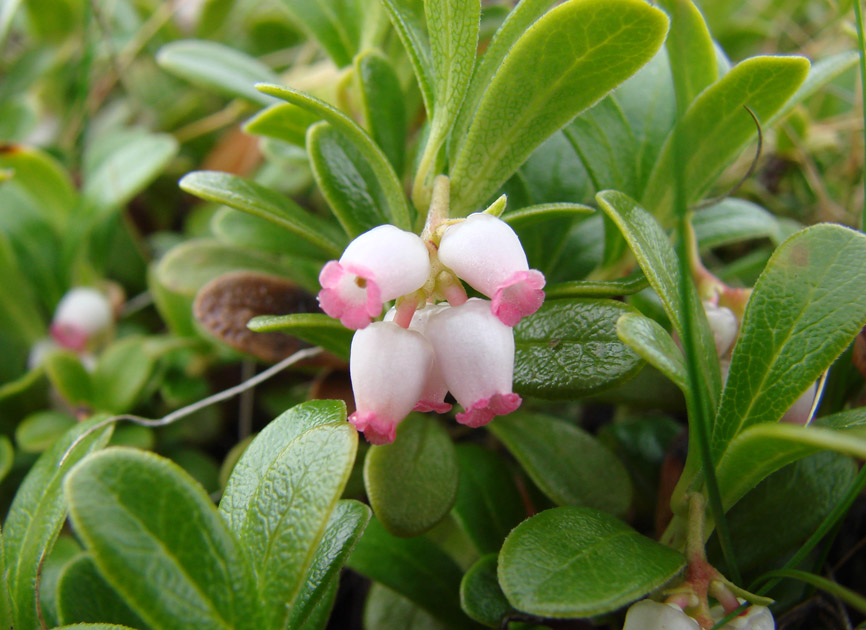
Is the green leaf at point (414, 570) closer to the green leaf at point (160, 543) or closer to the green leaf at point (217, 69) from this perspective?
the green leaf at point (160, 543)

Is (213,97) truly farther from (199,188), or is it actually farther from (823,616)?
(823,616)

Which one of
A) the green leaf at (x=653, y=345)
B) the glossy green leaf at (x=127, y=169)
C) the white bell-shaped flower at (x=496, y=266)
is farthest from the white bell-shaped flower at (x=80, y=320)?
the green leaf at (x=653, y=345)

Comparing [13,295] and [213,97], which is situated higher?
[213,97]

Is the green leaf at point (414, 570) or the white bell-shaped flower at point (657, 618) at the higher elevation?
the white bell-shaped flower at point (657, 618)

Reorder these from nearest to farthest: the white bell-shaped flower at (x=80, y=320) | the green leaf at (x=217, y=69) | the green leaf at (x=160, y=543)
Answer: the green leaf at (x=160, y=543), the green leaf at (x=217, y=69), the white bell-shaped flower at (x=80, y=320)

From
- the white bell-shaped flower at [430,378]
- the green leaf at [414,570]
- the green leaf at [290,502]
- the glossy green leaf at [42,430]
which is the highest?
the white bell-shaped flower at [430,378]

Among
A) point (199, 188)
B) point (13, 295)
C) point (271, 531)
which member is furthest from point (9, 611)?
point (13, 295)
